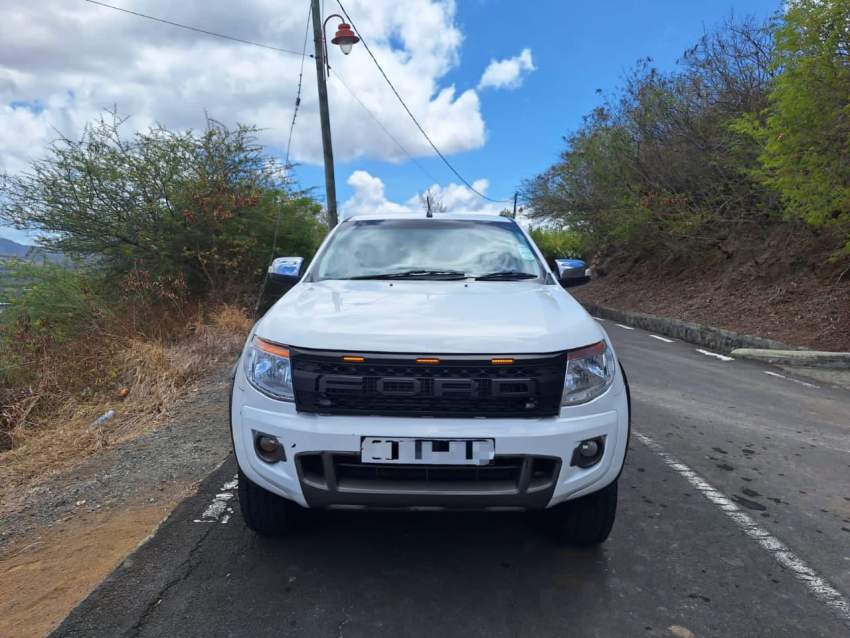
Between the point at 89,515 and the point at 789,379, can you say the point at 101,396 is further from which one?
the point at 789,379

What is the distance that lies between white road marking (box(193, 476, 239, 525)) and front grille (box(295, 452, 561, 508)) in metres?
1.08

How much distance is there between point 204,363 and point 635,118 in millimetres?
14131

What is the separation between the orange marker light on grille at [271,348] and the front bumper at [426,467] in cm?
21

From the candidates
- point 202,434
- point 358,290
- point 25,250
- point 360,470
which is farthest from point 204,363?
point 25,250

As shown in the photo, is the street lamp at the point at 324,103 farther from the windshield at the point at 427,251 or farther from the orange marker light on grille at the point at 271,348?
the orange marker light on grille at the point at 271,348

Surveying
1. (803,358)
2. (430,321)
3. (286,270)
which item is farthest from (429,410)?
(803,358)

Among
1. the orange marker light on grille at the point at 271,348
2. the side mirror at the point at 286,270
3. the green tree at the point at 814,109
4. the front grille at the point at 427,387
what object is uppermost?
the green tree at the point at 814,109

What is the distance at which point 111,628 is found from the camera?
2.25m

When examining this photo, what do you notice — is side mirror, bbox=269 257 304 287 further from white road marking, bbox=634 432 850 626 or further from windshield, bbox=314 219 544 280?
white road marking, bbox=634 432 850 626

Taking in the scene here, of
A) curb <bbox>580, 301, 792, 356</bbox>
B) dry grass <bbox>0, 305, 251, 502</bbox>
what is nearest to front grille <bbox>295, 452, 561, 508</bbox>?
dry grass <bbox>0, 305, 251, 502</bbox>

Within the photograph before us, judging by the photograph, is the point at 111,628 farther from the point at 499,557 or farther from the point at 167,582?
the point at 499,557

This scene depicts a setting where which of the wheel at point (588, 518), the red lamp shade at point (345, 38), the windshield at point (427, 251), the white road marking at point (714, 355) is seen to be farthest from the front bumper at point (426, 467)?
the red lamp shade at point (345, 38)

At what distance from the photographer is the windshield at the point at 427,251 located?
3500mm

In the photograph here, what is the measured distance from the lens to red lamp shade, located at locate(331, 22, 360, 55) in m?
11.2
